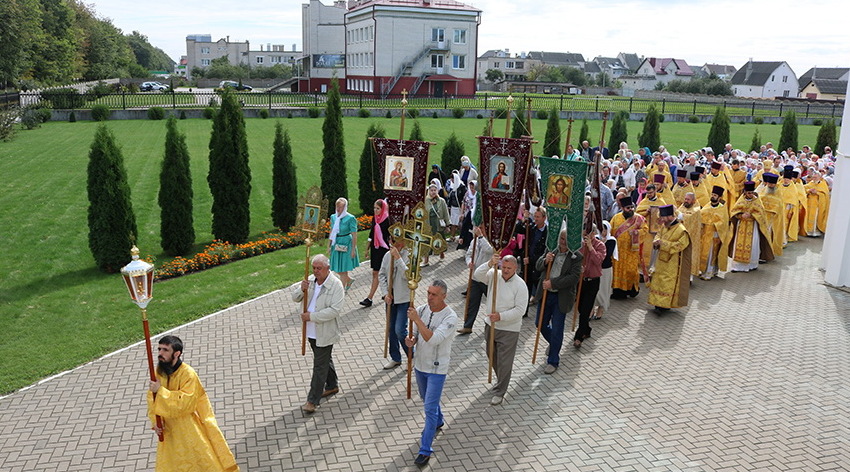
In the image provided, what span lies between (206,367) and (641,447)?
5.59 meters

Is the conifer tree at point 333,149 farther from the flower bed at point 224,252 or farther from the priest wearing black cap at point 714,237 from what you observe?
the priest wearing black cap at point 714,237

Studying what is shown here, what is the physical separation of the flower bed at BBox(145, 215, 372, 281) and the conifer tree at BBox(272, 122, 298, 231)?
482 millimetres

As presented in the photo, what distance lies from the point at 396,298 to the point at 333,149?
9391 mm

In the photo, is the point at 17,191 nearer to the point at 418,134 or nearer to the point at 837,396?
the point at 418,134

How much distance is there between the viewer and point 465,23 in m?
58.9

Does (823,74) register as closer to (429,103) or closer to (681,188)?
(429,103)

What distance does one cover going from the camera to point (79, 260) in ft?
48.3

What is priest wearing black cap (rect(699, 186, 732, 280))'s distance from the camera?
13.5 meters

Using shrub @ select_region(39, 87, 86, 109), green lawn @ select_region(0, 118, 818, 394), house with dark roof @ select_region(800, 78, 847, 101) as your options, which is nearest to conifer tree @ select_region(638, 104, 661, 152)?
green lawn @ select_region(0, 118, 818, 394)

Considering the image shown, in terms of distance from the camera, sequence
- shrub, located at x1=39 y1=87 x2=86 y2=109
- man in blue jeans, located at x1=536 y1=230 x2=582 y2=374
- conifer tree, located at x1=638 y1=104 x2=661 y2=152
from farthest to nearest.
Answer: shrub, located at x1=39 y1=87 x2=86 y2=109 < conifer tree, located at x1=638 y1=104 x2=661 y2=152 < man in blue jeans, located at x1=536 y1=230 x2=582 y2=374

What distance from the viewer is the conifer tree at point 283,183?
17.0 meters

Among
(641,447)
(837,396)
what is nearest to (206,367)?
(641,447)

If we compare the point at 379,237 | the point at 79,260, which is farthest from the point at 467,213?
the point at 79,260

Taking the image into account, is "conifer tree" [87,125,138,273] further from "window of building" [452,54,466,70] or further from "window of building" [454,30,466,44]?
"window of building" [454,30,466,44]
